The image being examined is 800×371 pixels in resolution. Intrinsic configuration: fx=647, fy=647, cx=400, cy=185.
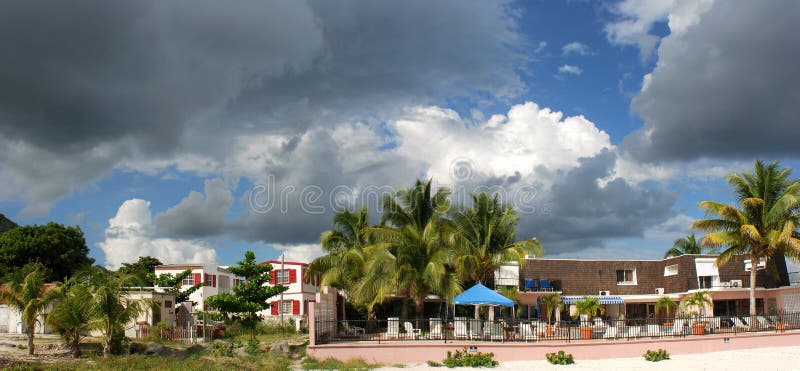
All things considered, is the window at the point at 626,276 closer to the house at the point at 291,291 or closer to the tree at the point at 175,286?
the house at the point at 291,291

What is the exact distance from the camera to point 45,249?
50.3 metres

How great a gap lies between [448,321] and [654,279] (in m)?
21.6

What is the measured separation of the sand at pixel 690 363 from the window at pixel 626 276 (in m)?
16.9

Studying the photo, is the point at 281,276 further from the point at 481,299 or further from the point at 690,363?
the point at 690,363

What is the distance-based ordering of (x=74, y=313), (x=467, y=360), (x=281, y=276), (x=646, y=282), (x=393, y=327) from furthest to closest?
(x=281, y=276), (x=646, y=282), (x=393, y=327), (x=467, y=360), (x=74, y=313)

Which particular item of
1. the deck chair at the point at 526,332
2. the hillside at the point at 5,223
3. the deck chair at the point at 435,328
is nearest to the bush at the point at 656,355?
the deck chair at the point at 526,332

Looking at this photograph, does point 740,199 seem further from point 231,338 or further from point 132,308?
point 132,308

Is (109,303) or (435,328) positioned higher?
(109,303)

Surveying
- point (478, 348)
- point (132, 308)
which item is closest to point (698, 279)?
point (478, 348)

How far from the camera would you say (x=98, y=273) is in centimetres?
2397

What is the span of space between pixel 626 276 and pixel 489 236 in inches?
504

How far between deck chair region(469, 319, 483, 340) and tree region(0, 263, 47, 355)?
16.5 m

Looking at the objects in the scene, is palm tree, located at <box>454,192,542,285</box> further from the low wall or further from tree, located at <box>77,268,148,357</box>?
tree, located at <box>77,268,148,357</box>

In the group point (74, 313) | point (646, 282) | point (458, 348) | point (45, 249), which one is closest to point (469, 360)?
point (458, 348)
